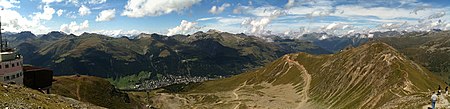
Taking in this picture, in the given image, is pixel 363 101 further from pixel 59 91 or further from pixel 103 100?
pixel 59 91

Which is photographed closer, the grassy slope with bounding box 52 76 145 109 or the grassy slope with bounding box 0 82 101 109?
the grassy slope with bounding box 0 82 101 109

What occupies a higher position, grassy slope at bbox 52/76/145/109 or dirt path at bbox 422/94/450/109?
dirt path at bbox 422/94/450/109

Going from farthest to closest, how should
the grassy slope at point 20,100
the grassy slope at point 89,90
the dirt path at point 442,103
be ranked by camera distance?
1. the grassy slope at point 89,90
2. the dirt path at point 442,103
3. the grassy slope at point 20,100

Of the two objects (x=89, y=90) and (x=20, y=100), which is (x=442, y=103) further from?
(x=89, y=90)

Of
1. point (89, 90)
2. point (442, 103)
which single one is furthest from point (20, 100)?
point (89, 90)

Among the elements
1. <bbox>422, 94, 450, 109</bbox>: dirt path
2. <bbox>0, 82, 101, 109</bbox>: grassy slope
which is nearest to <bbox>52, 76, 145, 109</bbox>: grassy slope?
<bbox>0, 82, 101, 109</bbox>: grassy slope

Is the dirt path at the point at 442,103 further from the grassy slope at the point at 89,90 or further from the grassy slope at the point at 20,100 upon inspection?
the grassy slope at the point at 89,90

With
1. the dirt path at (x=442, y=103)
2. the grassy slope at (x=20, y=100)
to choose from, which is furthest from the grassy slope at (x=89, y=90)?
the dirt path at (x=442, y=103)

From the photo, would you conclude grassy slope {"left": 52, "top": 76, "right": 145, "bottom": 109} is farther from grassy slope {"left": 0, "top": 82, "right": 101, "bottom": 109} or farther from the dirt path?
the dirt path
